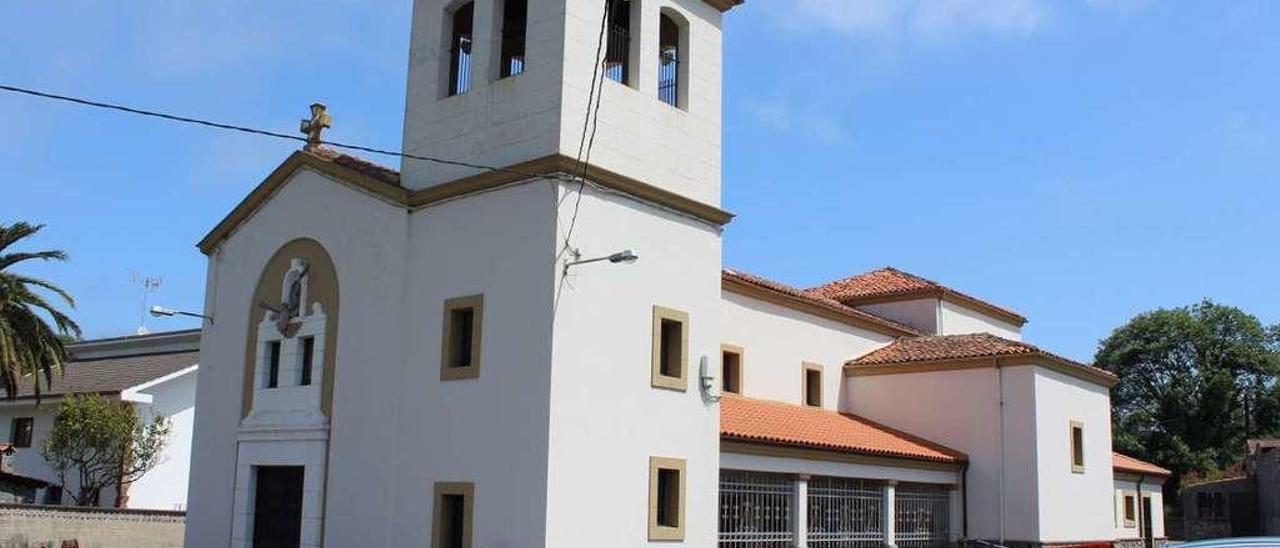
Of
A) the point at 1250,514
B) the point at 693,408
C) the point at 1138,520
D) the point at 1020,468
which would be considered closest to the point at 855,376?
the point at 1020,468

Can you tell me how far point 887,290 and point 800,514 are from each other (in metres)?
11.4

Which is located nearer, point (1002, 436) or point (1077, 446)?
point (1002, 436)

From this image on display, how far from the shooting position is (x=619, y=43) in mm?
18125

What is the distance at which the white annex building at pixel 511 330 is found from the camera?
16.3m

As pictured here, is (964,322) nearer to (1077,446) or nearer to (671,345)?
(1077,446)

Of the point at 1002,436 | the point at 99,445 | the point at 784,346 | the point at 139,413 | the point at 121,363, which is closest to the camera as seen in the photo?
the point at 1002,436

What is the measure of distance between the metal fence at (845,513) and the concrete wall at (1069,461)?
13.2 feet

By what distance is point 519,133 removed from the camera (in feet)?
56.1

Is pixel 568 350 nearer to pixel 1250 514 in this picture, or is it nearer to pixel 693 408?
pixel 693 408

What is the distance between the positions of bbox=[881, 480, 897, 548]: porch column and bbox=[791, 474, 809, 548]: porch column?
8.82 feet

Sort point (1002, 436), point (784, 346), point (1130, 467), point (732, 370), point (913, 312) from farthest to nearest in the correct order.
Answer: point (1130, 467) < point (913, 312) < point (784, 346) < point (1002, 436) < point (732, 370)

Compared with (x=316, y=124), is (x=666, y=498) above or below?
below

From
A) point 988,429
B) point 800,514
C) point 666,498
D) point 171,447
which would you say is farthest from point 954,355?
point 171,447

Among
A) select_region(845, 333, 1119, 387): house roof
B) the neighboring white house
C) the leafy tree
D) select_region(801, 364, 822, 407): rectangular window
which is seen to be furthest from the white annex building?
the neighboring white house
